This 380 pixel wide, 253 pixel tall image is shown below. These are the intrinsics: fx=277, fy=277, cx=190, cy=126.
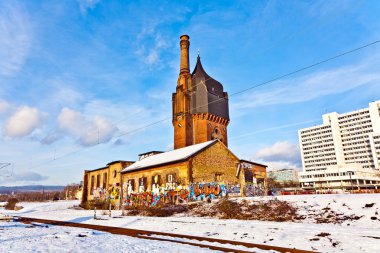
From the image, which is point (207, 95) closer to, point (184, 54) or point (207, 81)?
point (207, 81)

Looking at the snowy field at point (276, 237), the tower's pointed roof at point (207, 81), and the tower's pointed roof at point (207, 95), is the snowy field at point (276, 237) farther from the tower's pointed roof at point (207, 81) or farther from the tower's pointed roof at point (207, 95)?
the tower's pointed roof at point (207, 81)

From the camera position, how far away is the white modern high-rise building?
4168 inches

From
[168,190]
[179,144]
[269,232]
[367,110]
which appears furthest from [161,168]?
[367,110]

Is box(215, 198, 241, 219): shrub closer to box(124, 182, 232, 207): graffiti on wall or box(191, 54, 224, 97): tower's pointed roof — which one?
box(124, 182, 232, 207): graffiti on wall

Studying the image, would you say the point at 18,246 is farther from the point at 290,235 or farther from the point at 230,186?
the point at 230,186

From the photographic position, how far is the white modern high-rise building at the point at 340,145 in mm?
105875

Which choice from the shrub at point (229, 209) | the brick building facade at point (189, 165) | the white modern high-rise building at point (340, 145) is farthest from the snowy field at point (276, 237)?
the white modern high-rise building at point (340, 145)

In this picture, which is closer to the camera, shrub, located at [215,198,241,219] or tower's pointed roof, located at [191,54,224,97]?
shrub, located at [215,198,241,219]

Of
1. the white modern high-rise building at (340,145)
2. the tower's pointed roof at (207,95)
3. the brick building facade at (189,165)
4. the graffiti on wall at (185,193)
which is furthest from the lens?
the white modern high-rise building at (340,145)

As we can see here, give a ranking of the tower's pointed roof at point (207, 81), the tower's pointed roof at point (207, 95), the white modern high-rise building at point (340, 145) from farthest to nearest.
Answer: the white modern high-rise building at point (340, 145)
the tower's pointed roof at point (207, 81)
the tower's pointed roof at point (207, 95)

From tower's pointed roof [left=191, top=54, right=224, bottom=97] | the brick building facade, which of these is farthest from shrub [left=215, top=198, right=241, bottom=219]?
tower's pointed roof [left=191, top=54, right=224, bottom=97]

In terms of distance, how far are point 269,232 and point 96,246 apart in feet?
21.4

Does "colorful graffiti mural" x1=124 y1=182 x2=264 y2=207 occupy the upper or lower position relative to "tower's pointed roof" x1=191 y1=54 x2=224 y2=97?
lower

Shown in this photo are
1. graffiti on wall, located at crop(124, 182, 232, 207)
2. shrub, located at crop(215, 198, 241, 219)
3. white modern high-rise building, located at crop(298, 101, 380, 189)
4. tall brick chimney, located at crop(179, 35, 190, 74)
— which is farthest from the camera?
white modern high-rise building, located at crop(298, 101, 380, 189)
